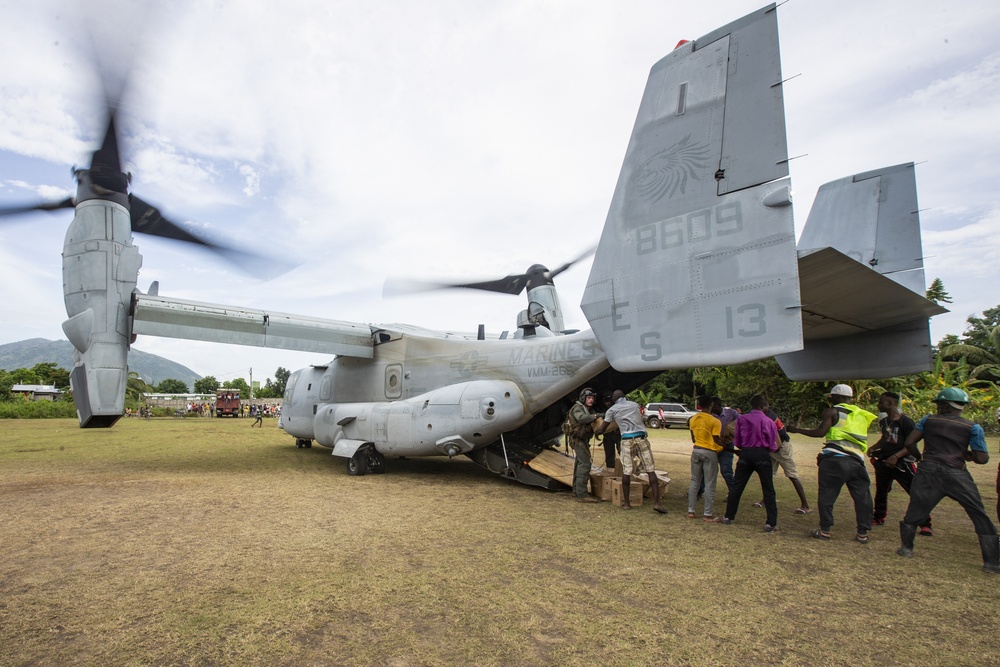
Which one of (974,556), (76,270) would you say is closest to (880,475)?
(974,556)

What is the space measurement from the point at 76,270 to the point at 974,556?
44.9 ft

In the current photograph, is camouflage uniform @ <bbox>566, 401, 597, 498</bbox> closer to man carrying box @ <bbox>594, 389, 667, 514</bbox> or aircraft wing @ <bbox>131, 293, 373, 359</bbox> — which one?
man carrying box @ <bbox>594, 389, 667, 514</bbox>

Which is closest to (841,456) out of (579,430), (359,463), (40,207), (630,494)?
(630,494)

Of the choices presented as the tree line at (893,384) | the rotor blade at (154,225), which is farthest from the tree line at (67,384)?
the rotor blade at (154,225)

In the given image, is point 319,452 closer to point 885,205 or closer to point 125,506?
point 125,506

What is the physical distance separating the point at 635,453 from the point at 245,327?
7.96 m

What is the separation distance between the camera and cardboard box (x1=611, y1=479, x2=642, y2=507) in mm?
7004

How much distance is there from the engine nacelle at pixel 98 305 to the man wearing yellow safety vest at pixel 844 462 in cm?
1088

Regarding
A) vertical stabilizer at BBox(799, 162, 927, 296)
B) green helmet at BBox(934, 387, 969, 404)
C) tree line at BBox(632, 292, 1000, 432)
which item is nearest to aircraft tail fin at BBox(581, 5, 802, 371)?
green helmet at BBox(934, 387, 969, 404)

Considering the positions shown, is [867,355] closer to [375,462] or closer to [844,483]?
[844,483]

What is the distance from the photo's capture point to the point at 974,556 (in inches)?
192

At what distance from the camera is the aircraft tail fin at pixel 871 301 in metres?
6.64

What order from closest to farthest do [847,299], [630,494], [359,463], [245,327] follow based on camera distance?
[847,299]
[630,494]
[359,463]
[245,327]

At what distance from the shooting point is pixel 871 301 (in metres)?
6.00
